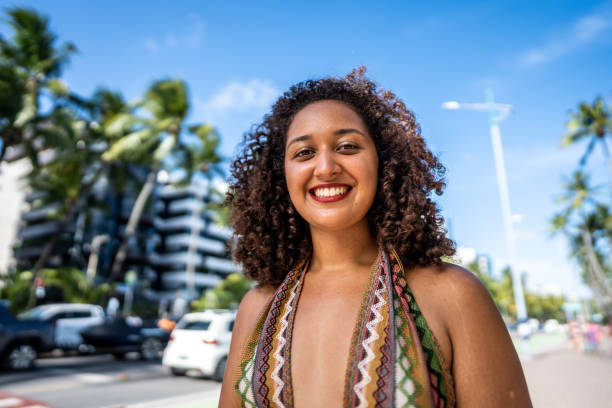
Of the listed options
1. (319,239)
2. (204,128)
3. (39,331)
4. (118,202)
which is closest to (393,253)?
(319,239)

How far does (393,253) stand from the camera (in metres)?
1.43

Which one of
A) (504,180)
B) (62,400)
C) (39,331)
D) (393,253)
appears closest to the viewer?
(393,253)

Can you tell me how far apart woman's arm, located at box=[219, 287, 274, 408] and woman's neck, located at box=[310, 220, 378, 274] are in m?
0.28

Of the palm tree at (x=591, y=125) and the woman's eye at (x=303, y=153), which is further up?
the palm tree at (x=591, y=125)

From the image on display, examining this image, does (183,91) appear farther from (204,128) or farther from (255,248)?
(255,248)

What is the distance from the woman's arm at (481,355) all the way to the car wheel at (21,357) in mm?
12802

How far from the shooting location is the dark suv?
10711 millimetres

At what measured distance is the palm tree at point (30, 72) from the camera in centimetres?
→ 1803

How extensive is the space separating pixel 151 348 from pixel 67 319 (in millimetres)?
2969

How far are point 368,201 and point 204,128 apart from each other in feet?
82.3

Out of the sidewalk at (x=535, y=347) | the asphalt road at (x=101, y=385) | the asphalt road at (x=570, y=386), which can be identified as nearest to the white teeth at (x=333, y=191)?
the asphalt road at (x=101, y=385)

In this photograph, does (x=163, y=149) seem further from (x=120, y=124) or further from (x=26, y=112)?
(x=26, y=112)

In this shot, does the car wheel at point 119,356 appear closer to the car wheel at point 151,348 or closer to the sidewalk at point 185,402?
the car wheel at point 151,348

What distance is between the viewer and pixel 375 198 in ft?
5.27
